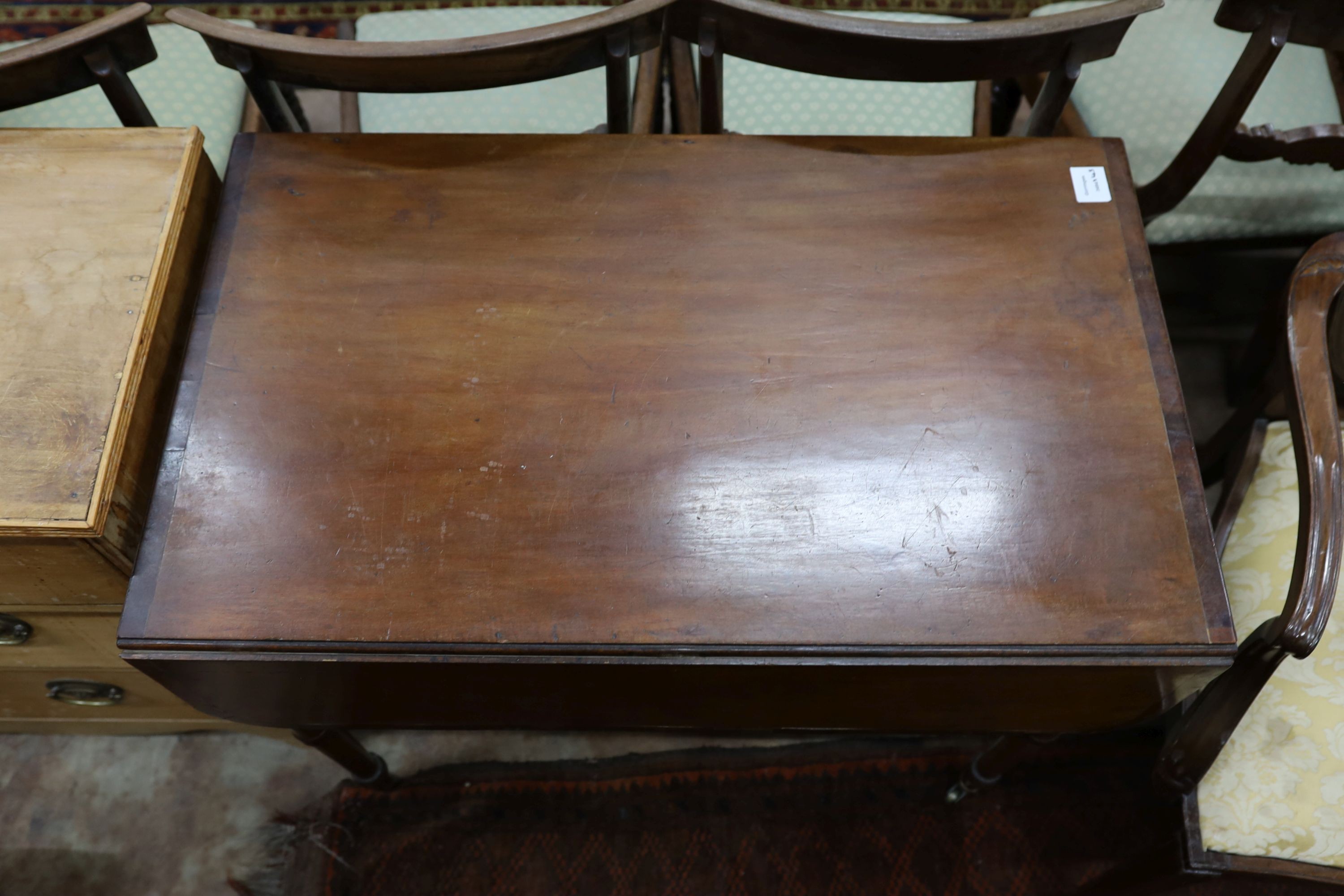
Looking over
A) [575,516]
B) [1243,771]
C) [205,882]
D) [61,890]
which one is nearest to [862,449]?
[575,516]

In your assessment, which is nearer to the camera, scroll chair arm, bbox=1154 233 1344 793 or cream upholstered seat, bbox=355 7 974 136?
scroll chair arm, bbox=1154 233 1344 793

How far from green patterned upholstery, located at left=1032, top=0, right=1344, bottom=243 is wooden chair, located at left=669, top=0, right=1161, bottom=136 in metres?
0.38

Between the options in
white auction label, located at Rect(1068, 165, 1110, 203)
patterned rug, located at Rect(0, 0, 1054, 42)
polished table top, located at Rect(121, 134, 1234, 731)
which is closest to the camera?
polished table top, located at Rect(121, 134, 1234, 731)

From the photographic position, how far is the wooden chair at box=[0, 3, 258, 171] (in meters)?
0.93

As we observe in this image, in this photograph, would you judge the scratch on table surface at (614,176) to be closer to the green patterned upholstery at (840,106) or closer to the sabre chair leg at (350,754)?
the green patterned upholstery at (840,106)

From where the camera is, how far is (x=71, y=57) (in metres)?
0.96

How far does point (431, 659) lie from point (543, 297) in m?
0.39

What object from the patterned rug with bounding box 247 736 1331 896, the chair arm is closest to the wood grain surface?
the chair arm

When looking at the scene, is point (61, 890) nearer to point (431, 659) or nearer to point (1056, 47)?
point (431, 659)

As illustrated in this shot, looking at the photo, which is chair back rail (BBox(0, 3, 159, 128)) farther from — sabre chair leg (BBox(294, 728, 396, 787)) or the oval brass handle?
sabre chair leg (BBox(294, 728, 396, 787))

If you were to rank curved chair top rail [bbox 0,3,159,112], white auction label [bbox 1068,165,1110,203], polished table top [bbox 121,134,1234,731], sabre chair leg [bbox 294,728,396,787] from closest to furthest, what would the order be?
1. polished table top [bbox 121,134,1234,731]
2. curved chair top rail [bbox 0,3,159,112]
3. white auction label [bbox 1068,165,1110,203]
4. sabre chair leg [bbox 294,728,396,787]

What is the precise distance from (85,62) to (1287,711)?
1.49m

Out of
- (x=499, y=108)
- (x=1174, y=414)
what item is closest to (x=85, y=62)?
(x=499, y=108)

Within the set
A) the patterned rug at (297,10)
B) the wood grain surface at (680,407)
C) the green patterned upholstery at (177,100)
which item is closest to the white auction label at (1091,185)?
the wood grain surface at (680,407)
